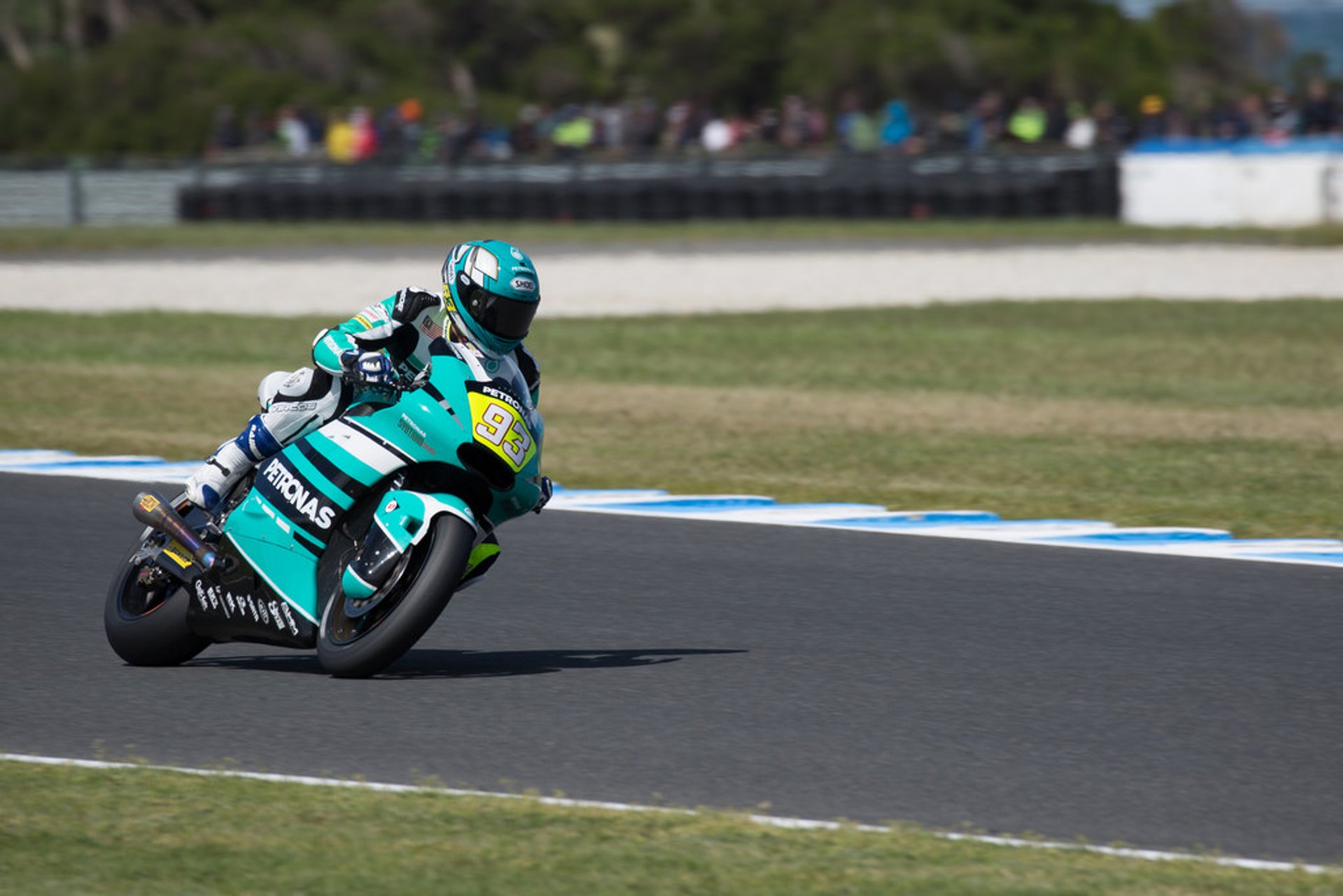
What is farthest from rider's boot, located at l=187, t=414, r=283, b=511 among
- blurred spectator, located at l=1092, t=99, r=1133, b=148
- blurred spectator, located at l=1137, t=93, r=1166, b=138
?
blurred spectator, located at l=1137, t=93, r=1166, b=138

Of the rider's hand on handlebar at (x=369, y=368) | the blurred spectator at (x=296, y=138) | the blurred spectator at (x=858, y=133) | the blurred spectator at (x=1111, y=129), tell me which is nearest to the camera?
the rider's hand on handlebar at (x=369, y=368)

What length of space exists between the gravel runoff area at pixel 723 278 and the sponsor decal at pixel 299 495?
1347 centimetres

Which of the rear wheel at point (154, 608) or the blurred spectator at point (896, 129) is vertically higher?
the rear wheel at point (154, 608)

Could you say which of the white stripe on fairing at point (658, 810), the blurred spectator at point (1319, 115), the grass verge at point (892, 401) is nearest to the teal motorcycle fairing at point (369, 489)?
the white stripe on fairing at point (658, 810)

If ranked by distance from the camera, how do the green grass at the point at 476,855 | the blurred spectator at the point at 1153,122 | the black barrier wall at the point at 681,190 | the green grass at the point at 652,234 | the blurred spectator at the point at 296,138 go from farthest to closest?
the blurred spectator at the point at 296,138
the blurred spectator at the point at 1153,122
the black barrier wall at the point at 681,190
the green grass at the point at 652,234
the green grass at the point at 476,855

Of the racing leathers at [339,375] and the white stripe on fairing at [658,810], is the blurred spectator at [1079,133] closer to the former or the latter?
the racing leathers at [339,375]

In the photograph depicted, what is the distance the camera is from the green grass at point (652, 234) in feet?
90.1

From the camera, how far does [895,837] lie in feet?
14.7

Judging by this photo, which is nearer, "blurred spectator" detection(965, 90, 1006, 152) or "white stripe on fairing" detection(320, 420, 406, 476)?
"white stripe on fairing" detection(320, 420, 406, 476)

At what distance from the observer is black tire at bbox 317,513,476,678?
18.3ft

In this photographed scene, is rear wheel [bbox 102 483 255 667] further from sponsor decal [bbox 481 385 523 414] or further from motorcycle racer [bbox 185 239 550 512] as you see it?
sponsor decal [bbox 481 385 523 414]

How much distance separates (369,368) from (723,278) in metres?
17.6

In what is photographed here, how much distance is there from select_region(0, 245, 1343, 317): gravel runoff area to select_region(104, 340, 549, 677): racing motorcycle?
13428 mm

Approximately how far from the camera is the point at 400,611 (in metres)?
5.64
